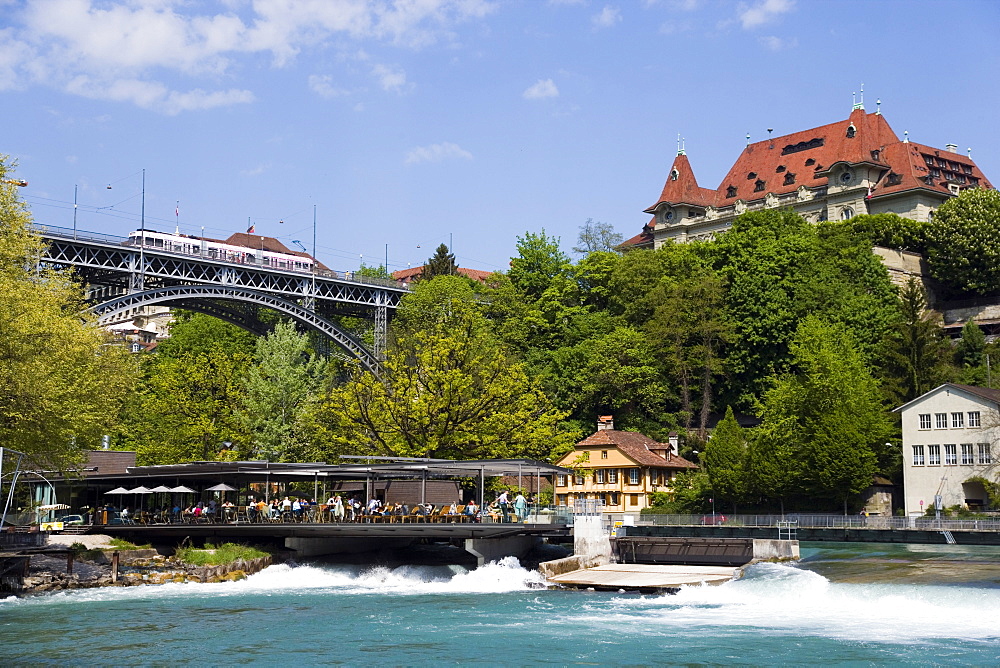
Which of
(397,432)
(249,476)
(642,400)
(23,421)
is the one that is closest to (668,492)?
(642,400)

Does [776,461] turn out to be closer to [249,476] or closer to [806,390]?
[806,390]

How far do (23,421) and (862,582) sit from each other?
28.3 metres

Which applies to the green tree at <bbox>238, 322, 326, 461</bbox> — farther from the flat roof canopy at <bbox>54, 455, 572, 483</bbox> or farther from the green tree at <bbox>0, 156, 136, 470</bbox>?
the green tree at <bbox>0, 156, 136, 470</bbox>

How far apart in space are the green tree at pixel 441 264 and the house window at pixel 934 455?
6353 cm

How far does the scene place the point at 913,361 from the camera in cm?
7606

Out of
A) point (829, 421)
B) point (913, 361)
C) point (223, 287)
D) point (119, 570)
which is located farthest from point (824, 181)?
point (119, 570)

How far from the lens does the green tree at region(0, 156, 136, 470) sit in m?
38.1

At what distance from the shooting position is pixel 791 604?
36469 mm

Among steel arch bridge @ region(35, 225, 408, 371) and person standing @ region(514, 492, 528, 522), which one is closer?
person standing @ region(514, 492, 528, 522)

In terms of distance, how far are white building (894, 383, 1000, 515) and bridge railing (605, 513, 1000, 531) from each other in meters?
8.45

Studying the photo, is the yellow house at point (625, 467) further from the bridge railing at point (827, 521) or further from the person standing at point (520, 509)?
the person standing at point (520, 509)

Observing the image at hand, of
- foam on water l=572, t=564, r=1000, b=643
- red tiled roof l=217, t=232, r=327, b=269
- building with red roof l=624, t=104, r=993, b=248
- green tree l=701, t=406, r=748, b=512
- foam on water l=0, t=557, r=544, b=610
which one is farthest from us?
red tiled roof l=217, t=232, r=327, b=269

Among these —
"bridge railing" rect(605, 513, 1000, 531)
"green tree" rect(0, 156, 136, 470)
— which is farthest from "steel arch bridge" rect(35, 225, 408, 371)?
"bridge railing" rect(605, 513, 1000, 531)

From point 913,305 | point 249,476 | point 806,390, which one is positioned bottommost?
point 249,476
